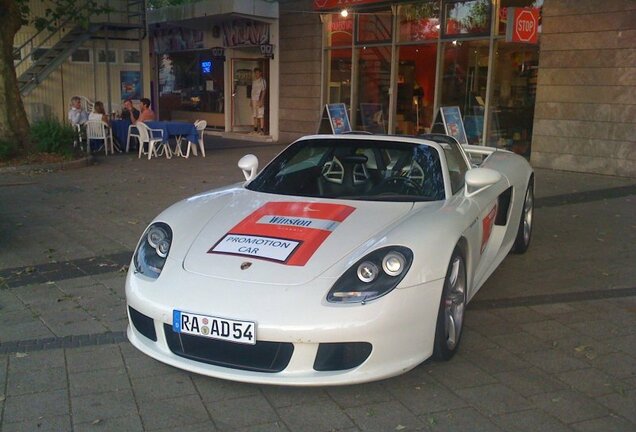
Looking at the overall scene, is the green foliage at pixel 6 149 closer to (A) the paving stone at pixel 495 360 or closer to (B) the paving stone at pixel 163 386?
(B) the paving stone at pixel 163 386

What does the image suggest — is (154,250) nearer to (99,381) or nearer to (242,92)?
(99,381)

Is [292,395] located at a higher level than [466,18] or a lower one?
lower

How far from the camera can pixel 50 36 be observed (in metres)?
17.3

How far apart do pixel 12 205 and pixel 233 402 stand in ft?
20.9

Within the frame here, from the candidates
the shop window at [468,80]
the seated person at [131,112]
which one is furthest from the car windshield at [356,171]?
the seated person at [131,112]

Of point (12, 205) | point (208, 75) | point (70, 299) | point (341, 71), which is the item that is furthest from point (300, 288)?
point (208, 75)

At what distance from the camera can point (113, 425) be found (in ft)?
9.99

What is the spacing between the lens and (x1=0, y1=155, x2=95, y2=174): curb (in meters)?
11.1

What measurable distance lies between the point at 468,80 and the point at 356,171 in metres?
9.79

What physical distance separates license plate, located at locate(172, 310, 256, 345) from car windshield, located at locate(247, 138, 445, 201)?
Result: 1509 mm

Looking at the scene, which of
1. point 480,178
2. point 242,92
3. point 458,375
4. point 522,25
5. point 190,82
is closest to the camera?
point 458,375

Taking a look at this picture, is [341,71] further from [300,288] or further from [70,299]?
[300,288]

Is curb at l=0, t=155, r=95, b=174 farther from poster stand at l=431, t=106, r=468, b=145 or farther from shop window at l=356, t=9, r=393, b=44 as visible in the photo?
shop window at l=356, t=9, r=393, b=44

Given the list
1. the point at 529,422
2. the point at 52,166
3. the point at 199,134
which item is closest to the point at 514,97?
the point at 199,134
